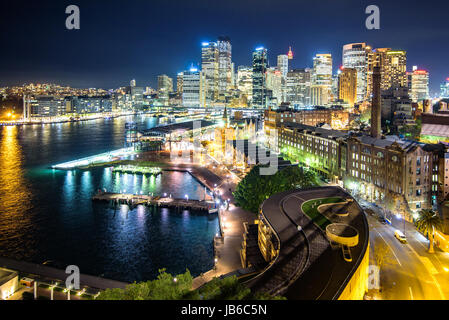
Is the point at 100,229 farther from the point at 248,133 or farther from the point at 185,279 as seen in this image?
the point at 248,133

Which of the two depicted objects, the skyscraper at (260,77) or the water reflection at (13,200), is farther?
the skyscraper at (260,77)

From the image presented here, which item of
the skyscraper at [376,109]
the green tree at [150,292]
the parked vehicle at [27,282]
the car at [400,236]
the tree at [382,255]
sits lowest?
the parked vehicle at [27,282]

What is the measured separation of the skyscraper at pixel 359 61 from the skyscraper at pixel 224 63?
6635 centimetres

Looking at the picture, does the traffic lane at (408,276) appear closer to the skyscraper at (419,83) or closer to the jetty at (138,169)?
the jetty at (138,169)

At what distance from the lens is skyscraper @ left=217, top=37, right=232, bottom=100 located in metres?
190

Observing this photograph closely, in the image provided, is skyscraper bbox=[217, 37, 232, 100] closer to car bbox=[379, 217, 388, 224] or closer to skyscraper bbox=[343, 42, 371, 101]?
skyscraper bbox=[343, 42, 371, 101]

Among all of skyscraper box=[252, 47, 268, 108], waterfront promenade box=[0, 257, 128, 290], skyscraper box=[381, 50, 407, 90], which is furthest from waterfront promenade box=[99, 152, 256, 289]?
skyscraper box=[252, 47, 268, 108]

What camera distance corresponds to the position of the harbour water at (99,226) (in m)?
22.8

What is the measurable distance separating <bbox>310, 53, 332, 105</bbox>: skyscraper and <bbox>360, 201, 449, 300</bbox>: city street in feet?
389

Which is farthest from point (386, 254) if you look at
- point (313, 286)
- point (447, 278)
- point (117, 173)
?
point (117, 173)

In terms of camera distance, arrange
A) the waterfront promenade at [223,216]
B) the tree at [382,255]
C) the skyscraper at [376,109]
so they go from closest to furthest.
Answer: the tree at [382,255]
the waterfront promenade at [223,216]
the skyscraper at [376,109]

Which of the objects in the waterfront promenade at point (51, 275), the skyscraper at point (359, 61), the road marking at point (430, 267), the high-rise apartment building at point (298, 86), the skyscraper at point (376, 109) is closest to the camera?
the road marking at point (430, 267)

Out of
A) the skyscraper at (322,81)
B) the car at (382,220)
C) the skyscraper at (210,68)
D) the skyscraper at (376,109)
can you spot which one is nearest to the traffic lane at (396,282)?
the car at (382,220)

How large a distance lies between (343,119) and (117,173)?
48.6 m
